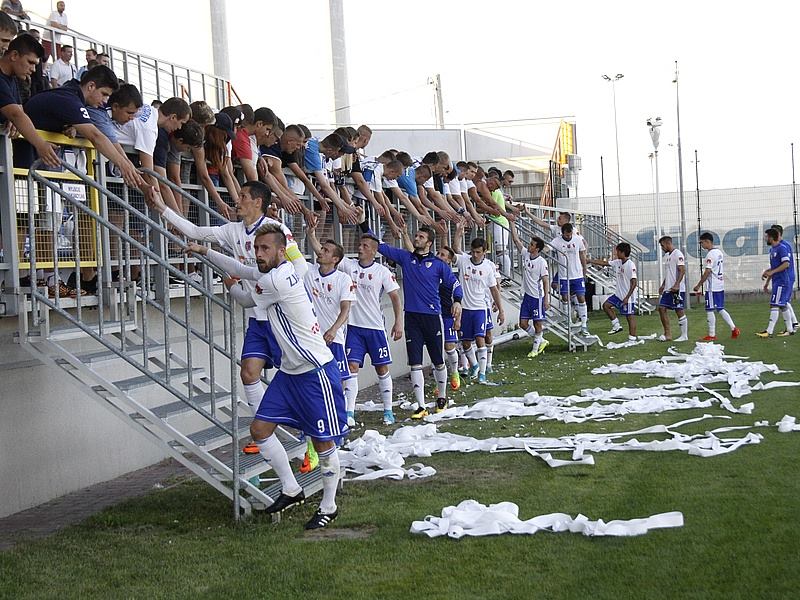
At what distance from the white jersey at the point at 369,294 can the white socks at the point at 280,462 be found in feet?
14.2

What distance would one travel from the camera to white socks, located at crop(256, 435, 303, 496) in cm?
667

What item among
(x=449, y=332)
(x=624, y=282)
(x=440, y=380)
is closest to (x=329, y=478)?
(x=440, y=380)

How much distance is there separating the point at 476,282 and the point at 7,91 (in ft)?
29.2

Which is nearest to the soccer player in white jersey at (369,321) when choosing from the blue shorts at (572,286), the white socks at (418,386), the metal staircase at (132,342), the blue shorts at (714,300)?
the white socks at (418,386)

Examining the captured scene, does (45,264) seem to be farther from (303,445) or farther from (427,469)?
(427,469)

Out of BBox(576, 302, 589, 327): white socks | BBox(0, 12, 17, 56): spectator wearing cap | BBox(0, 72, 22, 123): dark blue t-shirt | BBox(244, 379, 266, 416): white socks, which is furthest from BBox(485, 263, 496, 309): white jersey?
BBox(0, 72, 22, 123): dark blue t-shirt

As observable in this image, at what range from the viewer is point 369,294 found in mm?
10961

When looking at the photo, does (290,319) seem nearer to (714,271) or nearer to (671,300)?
(671,300)

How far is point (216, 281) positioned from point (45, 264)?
2749 mm

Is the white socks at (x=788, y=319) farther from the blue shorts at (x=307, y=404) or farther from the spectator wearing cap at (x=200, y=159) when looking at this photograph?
the blue shorts at (x=307, y=404)

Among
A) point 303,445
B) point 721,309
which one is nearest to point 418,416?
point 303,445

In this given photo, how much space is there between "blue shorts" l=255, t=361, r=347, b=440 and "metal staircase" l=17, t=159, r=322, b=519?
10.8 inches

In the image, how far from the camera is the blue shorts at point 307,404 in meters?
6.56

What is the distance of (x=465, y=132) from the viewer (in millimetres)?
37844
